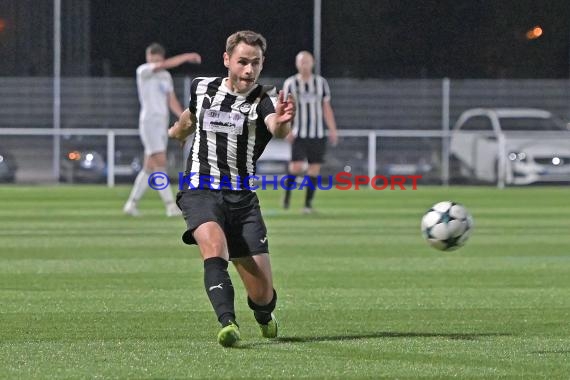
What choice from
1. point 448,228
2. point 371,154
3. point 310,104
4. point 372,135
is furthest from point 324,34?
point 448,228

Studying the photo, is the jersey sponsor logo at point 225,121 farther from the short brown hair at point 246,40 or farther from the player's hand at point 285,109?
the player's hand at point 285,109

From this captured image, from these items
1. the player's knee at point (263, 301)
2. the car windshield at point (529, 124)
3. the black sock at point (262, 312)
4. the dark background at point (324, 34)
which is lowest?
the black sock at point (262, 312)

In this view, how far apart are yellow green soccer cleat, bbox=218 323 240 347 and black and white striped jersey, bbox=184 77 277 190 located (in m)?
0.92

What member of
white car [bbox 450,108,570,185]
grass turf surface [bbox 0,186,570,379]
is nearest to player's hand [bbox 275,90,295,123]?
grass turf surface [bbox 0,186,570,379]

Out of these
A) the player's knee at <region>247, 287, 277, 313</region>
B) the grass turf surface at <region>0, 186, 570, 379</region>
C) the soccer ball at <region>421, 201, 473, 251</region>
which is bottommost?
the grass turf surface at <region>0, 186, 570, 379</region>

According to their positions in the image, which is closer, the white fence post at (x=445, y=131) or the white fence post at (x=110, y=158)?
the white fence post at (x=110, y=158)

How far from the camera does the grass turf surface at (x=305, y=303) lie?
723 centimetres

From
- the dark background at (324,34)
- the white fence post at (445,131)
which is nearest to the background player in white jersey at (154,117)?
the white fence post at (445,131)

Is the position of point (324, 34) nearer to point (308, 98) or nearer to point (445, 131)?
point (445, 131)

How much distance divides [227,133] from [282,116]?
0.69m

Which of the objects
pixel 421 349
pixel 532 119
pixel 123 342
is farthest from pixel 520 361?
pixel 532 119

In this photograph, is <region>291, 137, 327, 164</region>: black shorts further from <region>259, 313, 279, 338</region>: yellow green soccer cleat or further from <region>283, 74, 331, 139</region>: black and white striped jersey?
<region>259, 313, 279, 338</region>: yellow green soccer cleat

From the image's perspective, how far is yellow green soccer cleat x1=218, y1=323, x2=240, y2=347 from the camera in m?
7.59

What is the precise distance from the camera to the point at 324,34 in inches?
1377
